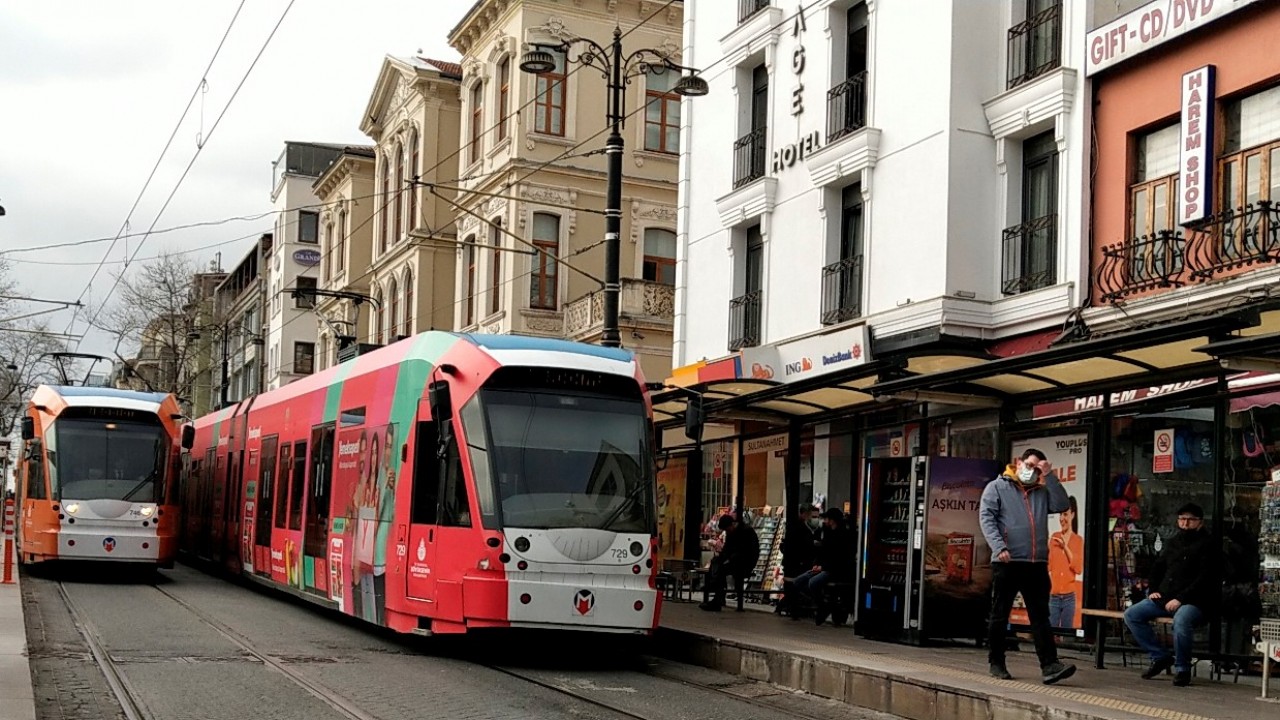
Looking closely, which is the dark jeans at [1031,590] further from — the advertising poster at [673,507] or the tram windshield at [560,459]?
the advertising poster at [673,507]

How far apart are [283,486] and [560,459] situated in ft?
26.1

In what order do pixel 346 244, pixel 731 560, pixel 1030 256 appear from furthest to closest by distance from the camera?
1. pixel 346 244
2. pixel 731 560
3. pixel 1030 256

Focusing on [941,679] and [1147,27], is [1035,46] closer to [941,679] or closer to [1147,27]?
[1147,27]

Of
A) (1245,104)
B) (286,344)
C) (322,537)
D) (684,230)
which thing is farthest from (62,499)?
(286,344)

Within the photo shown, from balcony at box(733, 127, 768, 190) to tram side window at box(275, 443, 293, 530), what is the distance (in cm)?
840

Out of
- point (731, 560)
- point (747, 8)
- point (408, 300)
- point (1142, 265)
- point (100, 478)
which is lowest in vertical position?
point (731, 560)

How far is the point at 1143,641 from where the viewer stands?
13461 mm

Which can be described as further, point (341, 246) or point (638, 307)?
point (341, 246)

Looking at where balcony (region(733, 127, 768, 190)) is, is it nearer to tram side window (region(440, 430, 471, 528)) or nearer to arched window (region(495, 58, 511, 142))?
tram side window (region(440, 430, 471, 528))

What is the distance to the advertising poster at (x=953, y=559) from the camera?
1606cm

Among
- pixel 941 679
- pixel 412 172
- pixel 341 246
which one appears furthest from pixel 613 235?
pixel 341 246

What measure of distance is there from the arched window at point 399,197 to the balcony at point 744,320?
23350 mm

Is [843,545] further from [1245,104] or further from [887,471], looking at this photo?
[1245,104]

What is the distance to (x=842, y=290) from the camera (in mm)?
22531
